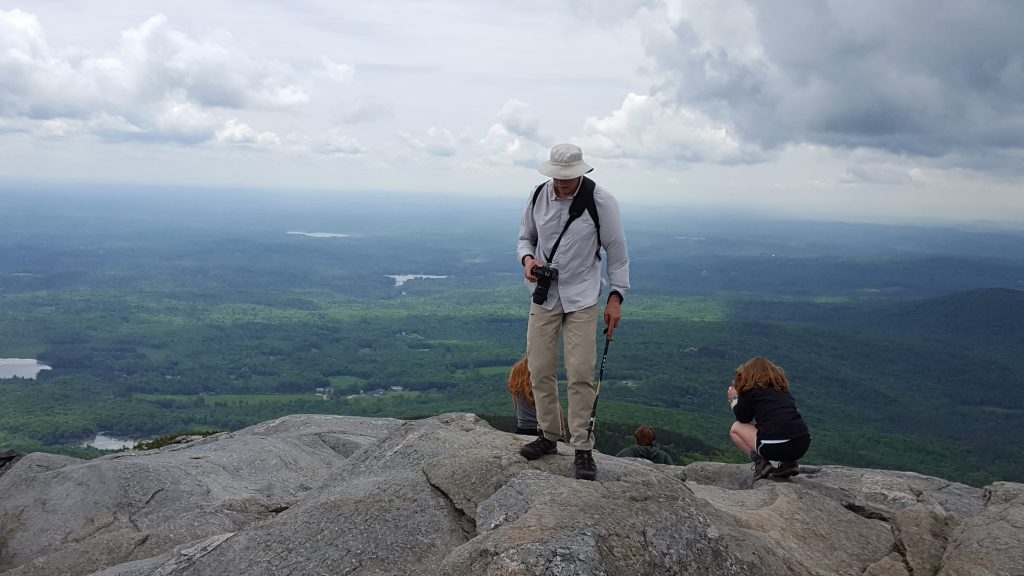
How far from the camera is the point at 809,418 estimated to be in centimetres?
9556

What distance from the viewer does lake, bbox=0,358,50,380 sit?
121 meters

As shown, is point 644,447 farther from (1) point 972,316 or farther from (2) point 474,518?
(1) point 972,316

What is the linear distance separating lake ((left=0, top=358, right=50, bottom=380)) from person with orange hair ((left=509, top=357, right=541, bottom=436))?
5152 inches

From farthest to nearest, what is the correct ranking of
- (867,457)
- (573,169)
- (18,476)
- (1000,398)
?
1. (1000,398)
2. (867,457)
3. (18,476)
4. (573,169)

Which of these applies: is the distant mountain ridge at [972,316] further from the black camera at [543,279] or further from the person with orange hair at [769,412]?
the black camera at [543,279]

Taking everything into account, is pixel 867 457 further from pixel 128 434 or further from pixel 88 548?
pixel 128 434

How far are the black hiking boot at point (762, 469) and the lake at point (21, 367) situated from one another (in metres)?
134

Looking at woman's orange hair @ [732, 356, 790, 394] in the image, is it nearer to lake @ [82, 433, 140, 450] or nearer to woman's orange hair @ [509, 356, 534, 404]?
woman's orange hair @ [509, 356, 534, 404]

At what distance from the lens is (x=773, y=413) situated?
10.8 meters

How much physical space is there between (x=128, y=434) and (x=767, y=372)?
3574 inches

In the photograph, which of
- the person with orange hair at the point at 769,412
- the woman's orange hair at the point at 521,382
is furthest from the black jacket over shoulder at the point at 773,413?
the woman's orange hair at the point at 521,382

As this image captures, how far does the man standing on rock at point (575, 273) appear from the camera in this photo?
9.15 meters

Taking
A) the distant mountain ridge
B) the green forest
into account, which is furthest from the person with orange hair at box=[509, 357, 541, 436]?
the distant mountain ridge

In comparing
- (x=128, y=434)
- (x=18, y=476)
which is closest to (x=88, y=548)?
(x=18, y=476)
